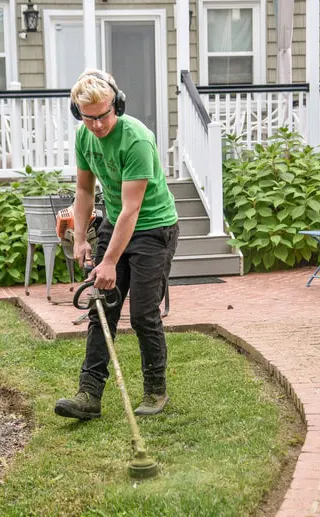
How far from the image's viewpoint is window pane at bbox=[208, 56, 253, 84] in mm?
14367

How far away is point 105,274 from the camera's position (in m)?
4.55

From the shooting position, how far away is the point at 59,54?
14.1 m

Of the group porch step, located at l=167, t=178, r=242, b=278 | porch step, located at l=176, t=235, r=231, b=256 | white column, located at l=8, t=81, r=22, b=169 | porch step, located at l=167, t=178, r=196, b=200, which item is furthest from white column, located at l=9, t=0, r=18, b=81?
porch step, located at l=176, t=235, r=231, b=256

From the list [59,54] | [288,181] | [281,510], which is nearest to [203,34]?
[59,54]

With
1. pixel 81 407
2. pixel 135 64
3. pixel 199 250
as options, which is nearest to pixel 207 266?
pixel 199 250

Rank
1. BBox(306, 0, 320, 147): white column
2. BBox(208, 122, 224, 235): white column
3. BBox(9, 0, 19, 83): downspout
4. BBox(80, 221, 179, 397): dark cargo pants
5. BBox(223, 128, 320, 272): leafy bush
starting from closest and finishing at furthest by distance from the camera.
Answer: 1. BBox(80, 221, 179, 397): dark cargo pants
2. BBox(223, 128, 320, 272): leafy bush
3. BBox(208, 122, 224, 235): white column
4. BBox(306, 0, 320, 147): white column
5. BBox(9, 0, 19, 83): downspout

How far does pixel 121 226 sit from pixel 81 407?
3.09ft

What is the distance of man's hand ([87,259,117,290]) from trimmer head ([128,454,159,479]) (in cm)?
97

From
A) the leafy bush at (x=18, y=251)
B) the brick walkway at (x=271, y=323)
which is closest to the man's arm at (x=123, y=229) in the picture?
the brick walkway at (x=271, y=323)

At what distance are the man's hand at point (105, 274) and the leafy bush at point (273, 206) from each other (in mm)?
5741

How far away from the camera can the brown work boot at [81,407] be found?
471 centimetres

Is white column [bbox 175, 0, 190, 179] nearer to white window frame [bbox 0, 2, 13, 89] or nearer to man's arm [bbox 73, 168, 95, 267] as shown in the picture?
white window frame [bbox 0, 2, 13, 89]

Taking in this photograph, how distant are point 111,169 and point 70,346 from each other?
2265 millimetres

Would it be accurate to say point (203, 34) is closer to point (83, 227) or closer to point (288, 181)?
point (288, 181)
